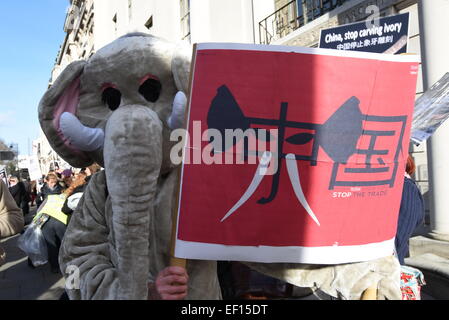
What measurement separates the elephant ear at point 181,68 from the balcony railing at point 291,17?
6.20 meters

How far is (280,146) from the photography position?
52.1 inches

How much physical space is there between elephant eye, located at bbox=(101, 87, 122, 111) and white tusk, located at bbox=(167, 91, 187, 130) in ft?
0.97

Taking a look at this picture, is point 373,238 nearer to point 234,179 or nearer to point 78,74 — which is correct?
point 234,179

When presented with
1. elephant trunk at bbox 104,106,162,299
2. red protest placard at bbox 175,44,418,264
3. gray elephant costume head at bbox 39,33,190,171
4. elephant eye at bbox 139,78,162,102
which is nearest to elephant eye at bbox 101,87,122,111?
gray elephant costume head at bbox 39,33,190,171

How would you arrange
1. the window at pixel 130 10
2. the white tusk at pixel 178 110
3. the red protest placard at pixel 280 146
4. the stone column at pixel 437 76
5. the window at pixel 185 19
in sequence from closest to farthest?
the red protest placard at pixel 280 146
the white tusk at pixel 178 110
the stone column at pixel 437 76
the window at pixel 185 19
the window at pixel 130 10

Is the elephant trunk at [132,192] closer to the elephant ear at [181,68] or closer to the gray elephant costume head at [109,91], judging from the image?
the gray elephant costume head at [109,91]

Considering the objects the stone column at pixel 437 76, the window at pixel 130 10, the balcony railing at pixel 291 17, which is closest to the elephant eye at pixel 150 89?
the stone column at pixel 437 76

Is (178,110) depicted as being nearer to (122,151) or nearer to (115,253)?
(122,151)

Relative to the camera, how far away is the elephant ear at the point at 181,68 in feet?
4.98

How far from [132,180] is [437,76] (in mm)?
4317

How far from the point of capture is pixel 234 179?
132 centimetres

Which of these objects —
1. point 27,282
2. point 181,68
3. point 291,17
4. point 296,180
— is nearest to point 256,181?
point 296,180

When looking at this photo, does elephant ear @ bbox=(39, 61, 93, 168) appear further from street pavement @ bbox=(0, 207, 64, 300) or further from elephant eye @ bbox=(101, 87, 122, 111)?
street pavement @ bbox=(0, 207, 64, 300)
